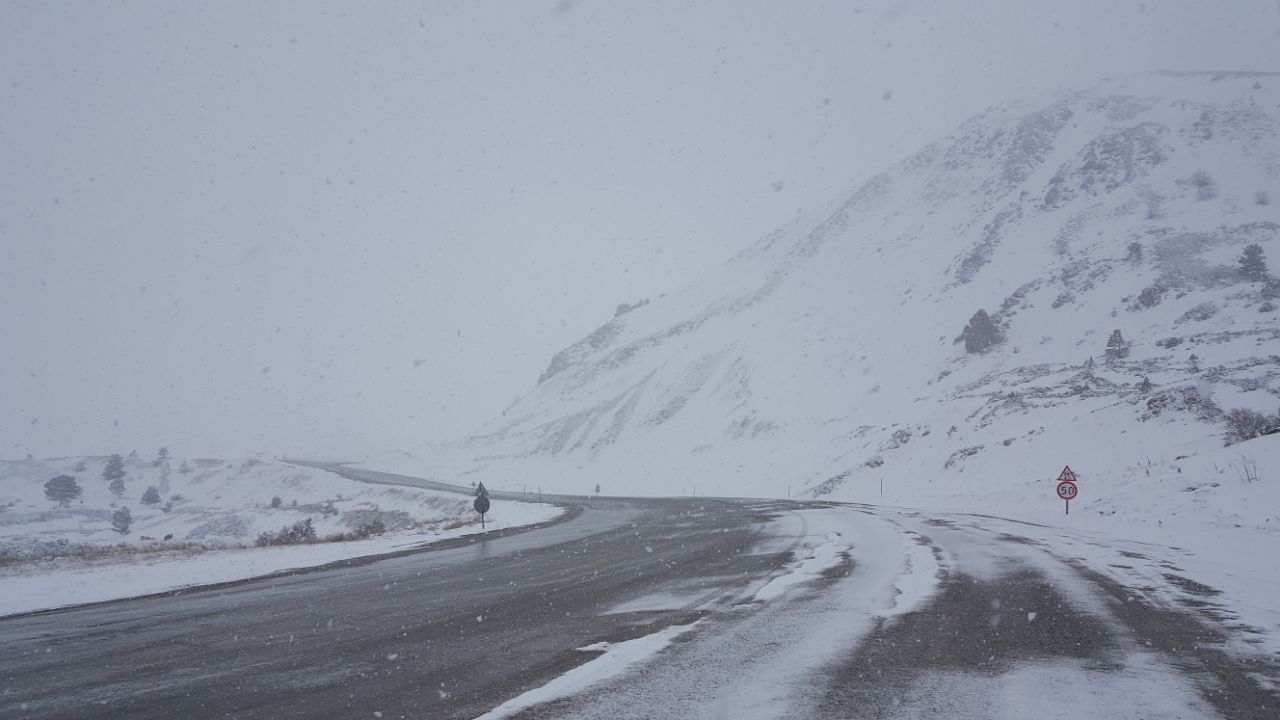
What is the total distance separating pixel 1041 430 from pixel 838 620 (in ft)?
98.5

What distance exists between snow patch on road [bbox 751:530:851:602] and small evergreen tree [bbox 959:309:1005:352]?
41.6 metres

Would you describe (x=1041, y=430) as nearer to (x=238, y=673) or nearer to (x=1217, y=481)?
(x=1217, y=481)

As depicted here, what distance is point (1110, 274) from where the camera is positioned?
163ft

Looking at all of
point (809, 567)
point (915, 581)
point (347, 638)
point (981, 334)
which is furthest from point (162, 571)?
point (981, 334)

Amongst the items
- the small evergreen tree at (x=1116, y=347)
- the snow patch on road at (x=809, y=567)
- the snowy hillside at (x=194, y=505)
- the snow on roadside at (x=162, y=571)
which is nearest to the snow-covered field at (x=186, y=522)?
the snow on roadside at (x=162, y=571)

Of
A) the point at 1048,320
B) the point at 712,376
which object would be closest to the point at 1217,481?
the point at 1048,320

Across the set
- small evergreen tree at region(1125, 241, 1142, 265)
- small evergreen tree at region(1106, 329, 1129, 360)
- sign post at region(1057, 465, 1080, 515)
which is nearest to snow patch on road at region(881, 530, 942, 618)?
sign post at region(1057, 465, 1080, 515)

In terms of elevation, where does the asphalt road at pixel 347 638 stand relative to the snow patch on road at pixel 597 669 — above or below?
below

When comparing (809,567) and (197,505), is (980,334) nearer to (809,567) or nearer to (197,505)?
(809,567)

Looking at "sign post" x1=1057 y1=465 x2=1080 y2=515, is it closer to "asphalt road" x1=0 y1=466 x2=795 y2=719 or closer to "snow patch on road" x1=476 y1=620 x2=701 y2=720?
"asphalt road" x1=0 y1=466 x2=795 y2=719

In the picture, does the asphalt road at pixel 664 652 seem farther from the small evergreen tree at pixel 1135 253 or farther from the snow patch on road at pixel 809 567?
the small evergreen tree at pixel 1135 253

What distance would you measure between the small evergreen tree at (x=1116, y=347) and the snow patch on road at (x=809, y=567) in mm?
34396

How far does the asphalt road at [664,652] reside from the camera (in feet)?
13.3

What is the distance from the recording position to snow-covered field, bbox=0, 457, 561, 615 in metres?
13.0
